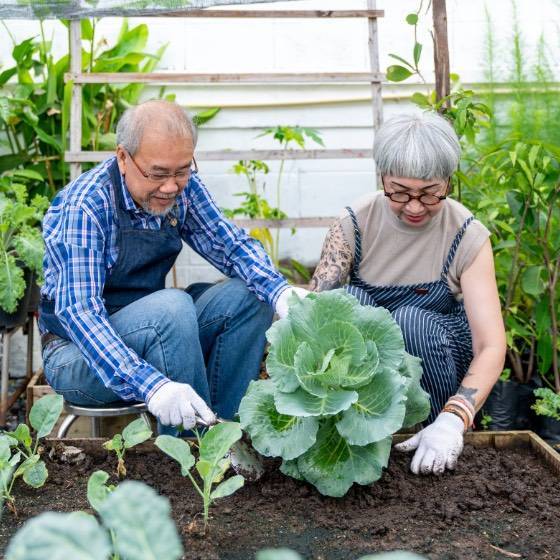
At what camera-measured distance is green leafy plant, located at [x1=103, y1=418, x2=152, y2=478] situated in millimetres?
1996

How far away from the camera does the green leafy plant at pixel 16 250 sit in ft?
9.30

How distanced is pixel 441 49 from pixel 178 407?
1.61 metres

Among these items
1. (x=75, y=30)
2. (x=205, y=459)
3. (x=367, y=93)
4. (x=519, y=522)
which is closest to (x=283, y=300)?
(x=205, y=459)

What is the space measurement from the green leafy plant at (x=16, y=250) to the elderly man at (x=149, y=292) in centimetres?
36

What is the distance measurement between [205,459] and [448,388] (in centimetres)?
96

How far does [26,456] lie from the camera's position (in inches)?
79.4

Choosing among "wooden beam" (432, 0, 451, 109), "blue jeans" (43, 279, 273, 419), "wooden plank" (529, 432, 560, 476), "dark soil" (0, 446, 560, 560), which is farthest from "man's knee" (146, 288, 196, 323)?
"wooden beam" (432, 0, 451, 109)

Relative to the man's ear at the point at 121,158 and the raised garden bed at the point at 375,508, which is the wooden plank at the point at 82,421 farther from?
the man's ear at the point at 121,158

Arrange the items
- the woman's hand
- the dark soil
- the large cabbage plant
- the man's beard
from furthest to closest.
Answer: the woman's hand, the man's beard, the large cabbage plant, the dark soil

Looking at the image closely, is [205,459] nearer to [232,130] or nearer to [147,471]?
[147,471]

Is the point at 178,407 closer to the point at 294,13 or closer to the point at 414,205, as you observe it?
the point at 414,205

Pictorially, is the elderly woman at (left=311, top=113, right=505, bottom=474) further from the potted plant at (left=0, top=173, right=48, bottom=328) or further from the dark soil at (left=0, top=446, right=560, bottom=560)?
the potted plant at (left=0, top=173, right=48, bottom=328)

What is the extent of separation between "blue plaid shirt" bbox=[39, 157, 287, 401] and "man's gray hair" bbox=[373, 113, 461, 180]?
492 mm

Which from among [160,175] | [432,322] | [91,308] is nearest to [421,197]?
[432,322]
